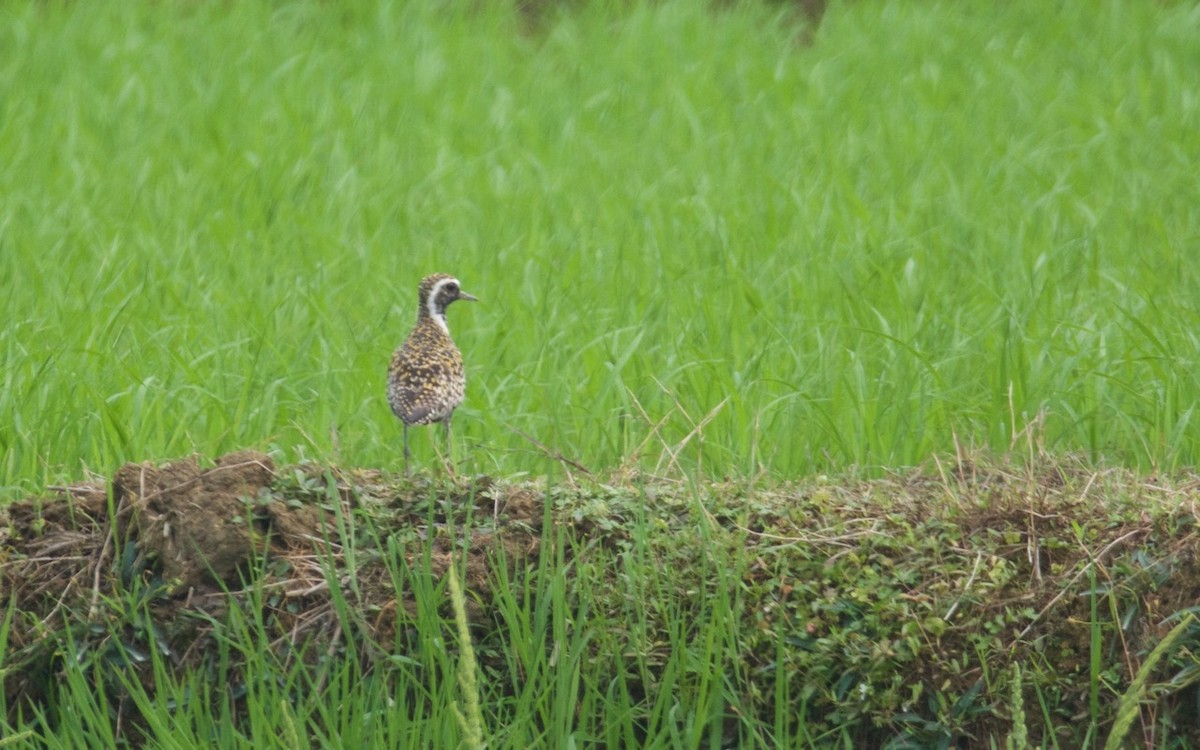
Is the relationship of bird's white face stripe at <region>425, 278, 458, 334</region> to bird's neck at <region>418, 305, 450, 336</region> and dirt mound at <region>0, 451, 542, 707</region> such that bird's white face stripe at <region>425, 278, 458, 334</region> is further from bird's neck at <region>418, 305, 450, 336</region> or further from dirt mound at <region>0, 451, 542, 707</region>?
dirt mound at <region>0, 451, 542, 707</region>

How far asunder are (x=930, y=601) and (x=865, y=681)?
27 cm

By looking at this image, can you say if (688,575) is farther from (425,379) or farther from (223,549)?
(425,379)

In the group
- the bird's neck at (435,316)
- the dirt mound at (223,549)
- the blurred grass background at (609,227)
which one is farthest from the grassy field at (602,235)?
the bird's neck at (435,316)

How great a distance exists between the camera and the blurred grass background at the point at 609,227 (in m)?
5.60

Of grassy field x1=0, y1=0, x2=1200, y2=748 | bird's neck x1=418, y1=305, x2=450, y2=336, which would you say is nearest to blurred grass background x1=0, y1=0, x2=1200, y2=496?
grassy field x1=0, y1=0, x2=1200, y2=748

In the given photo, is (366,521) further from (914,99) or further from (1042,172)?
(914,99)

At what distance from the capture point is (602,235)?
8.19m

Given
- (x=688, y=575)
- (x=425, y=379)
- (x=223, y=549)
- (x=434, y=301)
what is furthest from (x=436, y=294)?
(x=688, y=575)

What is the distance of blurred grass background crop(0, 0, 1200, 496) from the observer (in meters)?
5.60

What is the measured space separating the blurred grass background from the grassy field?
0.03 meters

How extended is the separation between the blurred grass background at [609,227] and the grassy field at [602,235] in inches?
1.1

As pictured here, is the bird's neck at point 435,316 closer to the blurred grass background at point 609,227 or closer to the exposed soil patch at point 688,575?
the blurred grass background at point 609,227

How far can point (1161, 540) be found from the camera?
385 centimetres

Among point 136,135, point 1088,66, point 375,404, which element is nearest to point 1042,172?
point 1088,66
